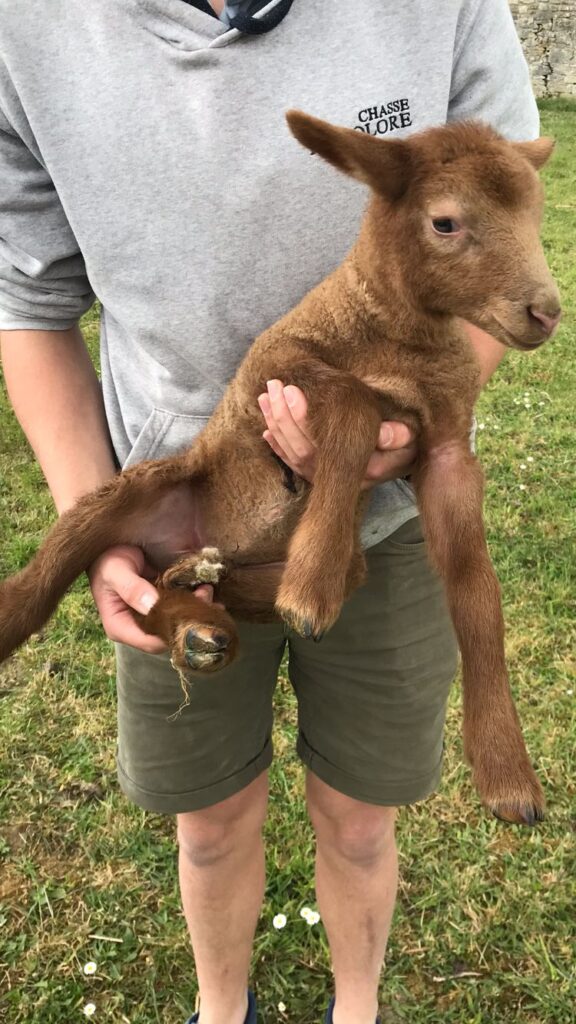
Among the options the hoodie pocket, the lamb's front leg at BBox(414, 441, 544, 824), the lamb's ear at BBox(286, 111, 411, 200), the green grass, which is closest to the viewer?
the lamb's ear at BBox(286, 111, 411, 200)

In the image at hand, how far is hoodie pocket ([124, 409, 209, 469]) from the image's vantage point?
2270mm

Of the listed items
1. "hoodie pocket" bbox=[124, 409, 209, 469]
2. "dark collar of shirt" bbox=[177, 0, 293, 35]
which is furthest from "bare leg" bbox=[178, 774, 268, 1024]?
"dark collar of shirt" bbox=[177, 0, 293, 35]

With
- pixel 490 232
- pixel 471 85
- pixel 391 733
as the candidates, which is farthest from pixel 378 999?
pixel 471 85

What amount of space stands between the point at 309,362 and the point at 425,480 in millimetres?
388

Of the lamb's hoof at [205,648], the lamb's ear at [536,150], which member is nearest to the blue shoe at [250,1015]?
the lamb's hoof at [205,648]

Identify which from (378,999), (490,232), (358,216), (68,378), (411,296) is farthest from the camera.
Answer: (378,999)

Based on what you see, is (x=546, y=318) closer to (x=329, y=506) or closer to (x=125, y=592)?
(x=329, y=506)

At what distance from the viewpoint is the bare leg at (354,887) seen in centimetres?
261

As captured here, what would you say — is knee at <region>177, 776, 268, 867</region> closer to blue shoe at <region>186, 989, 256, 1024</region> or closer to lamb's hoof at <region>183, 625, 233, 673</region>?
blue shoe at <region>186, 989, 256, 1024</region>

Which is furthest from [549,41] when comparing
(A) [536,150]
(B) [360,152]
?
(B) [360,152]

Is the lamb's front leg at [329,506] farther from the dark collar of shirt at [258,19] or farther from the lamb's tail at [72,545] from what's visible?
the dark collar of shirt at [258,19]

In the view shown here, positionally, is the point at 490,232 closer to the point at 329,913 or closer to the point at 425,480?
the point at 425,480

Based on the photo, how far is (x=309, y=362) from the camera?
6.53 feet

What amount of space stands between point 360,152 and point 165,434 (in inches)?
33.6
